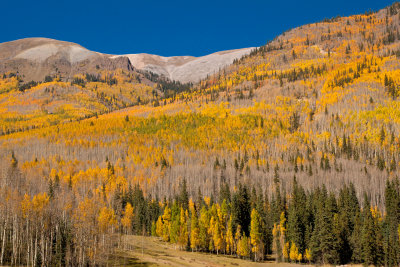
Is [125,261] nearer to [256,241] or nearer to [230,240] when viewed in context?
[230,240]

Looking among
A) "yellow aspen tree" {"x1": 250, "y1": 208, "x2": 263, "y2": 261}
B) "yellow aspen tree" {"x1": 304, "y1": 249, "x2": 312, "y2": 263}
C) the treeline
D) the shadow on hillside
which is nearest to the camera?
the shadow on hillside

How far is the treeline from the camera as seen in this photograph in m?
92.4

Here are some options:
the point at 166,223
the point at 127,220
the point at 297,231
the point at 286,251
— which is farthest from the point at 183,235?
the point at 297,231

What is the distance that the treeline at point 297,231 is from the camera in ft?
303

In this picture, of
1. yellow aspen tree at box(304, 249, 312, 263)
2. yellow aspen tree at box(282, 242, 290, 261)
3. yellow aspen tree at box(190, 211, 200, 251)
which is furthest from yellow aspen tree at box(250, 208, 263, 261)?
yellow aspen tree at box(190, 211, 200, 251)

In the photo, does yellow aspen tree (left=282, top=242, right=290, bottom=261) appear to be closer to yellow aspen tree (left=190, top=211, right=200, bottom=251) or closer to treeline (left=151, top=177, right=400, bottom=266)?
treeline (left=151, top=177, right=400, bottom=266)

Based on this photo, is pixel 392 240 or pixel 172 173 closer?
pixel 392 240

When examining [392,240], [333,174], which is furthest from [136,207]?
[333,174]

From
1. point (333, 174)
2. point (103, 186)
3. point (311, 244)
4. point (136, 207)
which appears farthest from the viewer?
point (333, 174)

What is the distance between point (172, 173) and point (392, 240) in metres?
120

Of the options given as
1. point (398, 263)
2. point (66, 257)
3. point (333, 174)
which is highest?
point (333, 174)

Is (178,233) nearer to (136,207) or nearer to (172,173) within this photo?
(136,207)

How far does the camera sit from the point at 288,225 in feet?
347

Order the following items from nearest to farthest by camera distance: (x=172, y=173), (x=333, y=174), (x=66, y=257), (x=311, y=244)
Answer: (x=66, y=257), (x=311, y=244), (x=333, y=174), (x=172, y=173)
